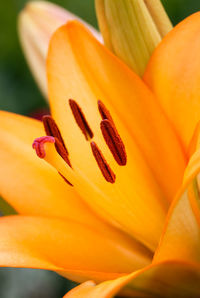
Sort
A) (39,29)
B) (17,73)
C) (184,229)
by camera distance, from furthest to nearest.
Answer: (17,73) < (39,29) < (184,229)

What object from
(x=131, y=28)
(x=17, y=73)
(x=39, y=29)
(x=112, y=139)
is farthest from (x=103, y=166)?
(x=17, y=73)

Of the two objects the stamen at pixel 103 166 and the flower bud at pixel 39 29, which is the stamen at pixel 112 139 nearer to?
the stamen at pixel 103 166

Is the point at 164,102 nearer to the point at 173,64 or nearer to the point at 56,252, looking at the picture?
the point at 173,64

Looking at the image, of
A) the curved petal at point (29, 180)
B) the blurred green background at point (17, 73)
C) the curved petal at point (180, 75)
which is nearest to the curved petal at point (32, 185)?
the curved petal at point (29, 180)

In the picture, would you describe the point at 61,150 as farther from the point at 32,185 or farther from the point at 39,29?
the point at 39,29

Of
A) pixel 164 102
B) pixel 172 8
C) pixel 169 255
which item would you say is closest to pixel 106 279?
pixel 169 255

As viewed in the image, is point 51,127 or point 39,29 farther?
point 39,29
